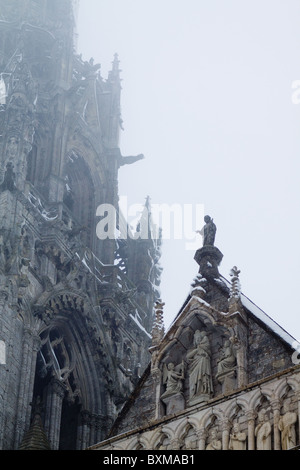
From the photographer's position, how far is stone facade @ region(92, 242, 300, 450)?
23.8m

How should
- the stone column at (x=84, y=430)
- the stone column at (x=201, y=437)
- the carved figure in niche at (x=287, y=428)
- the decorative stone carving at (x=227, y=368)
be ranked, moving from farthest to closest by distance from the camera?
1. the stone column at (x=84, y=430)
2. the decorative stone carving at (x=227, y=368)
3. the stone column at (x=201, y=437)
4. the carved figure in niche at (x=287, y=428)

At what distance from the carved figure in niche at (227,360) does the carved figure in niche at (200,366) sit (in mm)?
262

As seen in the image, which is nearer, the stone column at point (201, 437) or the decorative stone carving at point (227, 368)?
the stone column at point (201, 437)

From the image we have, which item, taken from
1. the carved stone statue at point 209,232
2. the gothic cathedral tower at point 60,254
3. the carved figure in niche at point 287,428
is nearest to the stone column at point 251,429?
the carved figure in niche at point 287,428

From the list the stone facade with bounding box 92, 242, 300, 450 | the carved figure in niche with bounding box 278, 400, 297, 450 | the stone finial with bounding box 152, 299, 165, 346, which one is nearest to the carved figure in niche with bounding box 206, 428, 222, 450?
the stone facade with bounding box 92, 242, 300, 450

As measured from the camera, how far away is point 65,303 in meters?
41.1

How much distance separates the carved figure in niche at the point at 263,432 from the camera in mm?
23347

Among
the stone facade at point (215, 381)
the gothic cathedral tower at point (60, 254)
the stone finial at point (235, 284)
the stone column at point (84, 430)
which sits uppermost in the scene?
the gothic cathedral tower at point (60, 254)

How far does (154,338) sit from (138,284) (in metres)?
19.0

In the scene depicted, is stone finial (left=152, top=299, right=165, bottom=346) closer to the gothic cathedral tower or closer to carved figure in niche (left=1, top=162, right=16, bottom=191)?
the gothic cathedral tower

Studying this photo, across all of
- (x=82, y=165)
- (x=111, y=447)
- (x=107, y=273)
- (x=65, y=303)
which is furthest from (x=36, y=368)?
(x=111, y=447)

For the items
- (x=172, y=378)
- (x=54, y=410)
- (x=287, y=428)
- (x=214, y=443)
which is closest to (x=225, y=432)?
(x=214, y=443)

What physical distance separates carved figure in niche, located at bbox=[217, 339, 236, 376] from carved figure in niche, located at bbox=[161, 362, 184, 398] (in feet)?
2.82

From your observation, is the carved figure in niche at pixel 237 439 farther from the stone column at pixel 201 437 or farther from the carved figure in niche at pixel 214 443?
the stone column at pixel 201 437
